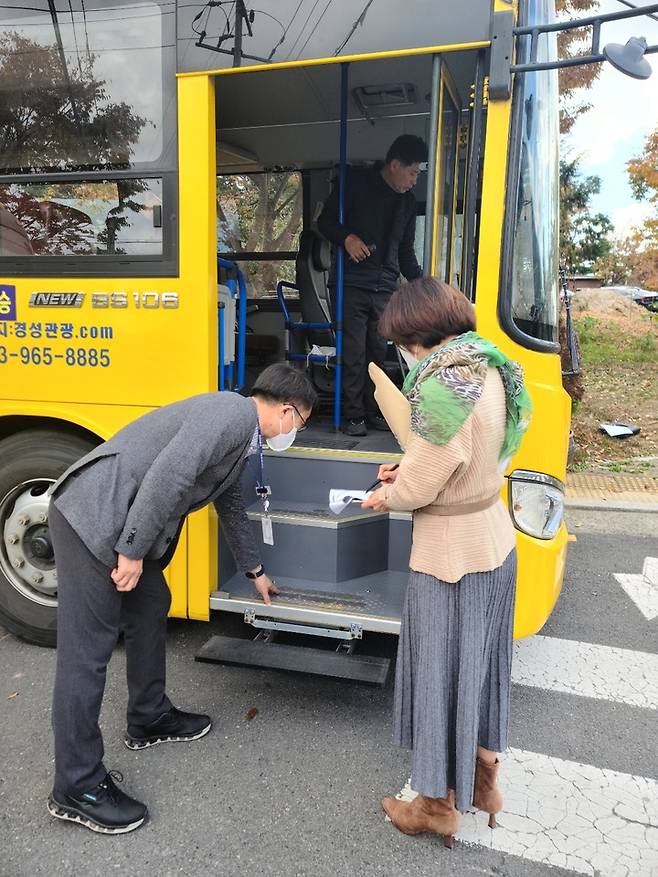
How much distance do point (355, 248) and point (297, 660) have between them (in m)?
2.35

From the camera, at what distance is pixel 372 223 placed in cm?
404

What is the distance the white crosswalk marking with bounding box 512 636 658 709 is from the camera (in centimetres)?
315

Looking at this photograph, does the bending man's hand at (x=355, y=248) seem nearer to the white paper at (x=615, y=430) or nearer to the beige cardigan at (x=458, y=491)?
the beige cardigan at (x=458, y=491)

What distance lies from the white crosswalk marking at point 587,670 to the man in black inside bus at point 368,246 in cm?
152

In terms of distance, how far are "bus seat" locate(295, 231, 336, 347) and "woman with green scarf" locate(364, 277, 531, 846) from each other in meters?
3.04

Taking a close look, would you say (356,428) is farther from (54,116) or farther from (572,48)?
(572,48)

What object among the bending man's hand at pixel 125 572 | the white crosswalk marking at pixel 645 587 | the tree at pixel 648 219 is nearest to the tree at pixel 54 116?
the bending man's hand at pixel 125 572

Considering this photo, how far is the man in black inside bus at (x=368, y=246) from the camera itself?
3926 millimetres

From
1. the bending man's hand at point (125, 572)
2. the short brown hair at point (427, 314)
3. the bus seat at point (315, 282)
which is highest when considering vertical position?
the bus seat at point (315, 282)

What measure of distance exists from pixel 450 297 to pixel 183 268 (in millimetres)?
1367

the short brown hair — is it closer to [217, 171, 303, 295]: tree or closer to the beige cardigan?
the beige cardigan

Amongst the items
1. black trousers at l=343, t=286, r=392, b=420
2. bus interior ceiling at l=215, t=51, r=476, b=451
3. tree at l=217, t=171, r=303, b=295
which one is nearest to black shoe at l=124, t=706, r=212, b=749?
bus interior ceiling at l=215, t=51, r=476, b=451

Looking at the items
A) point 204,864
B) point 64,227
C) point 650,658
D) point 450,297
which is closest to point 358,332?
point 64,227

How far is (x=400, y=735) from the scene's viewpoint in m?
2.13
